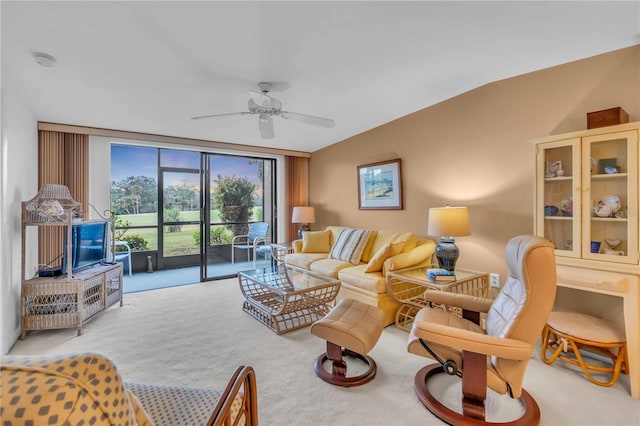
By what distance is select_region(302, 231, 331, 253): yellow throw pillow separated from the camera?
464 cm

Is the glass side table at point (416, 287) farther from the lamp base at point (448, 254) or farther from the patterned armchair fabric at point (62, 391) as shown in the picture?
the patterned armchair fabric at point (62, 391)

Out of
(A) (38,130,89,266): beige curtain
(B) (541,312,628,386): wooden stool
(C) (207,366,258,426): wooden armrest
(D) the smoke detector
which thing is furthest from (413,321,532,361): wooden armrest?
(A) (38,130,89,266): beige curtain

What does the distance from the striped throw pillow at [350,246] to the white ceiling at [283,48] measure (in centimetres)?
177

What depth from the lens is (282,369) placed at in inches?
85.9

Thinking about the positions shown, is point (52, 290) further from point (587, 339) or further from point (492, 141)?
point (492, 141)

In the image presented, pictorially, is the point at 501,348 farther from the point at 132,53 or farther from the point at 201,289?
the point at 201,289

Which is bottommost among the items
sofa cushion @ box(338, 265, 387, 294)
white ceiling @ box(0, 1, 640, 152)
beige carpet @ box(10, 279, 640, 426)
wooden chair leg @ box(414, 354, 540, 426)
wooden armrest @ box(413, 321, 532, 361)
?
beige carpet @ box(10, 279, 640, 426)

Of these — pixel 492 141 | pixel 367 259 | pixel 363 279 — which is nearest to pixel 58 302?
pixel 363 279

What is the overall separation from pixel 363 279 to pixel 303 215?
228 centimetres

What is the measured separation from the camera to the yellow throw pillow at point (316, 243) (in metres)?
4.64

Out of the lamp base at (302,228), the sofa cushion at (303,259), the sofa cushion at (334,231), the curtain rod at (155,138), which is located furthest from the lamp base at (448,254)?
the curtain rod at (155,138)

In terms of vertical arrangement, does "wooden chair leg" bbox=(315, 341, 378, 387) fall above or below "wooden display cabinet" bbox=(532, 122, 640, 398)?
below

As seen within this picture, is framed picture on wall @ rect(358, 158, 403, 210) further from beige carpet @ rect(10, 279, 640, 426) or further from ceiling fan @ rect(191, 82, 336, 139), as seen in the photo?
beige carpet @ rect(10, 279, 640, 426)

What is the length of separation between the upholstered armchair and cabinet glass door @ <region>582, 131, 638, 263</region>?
0.94 m
